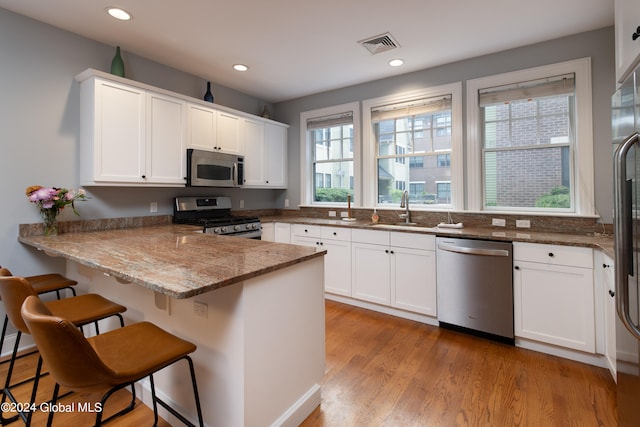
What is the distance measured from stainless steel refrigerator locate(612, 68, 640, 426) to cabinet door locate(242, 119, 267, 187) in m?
3.58

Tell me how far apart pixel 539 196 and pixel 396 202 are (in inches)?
57.5

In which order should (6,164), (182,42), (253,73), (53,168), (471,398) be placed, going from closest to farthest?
(471,398) → (6,164) → (53,168) → (182,42) → (253,73)

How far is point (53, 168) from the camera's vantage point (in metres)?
2.61

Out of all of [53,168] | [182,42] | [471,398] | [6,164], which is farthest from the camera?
[182,42]

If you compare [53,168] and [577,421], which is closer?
[577,421]

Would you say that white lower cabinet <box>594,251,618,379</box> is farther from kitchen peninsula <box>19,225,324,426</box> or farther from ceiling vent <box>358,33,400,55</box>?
Result: ceiling vent <box>358,33,400,55</box>

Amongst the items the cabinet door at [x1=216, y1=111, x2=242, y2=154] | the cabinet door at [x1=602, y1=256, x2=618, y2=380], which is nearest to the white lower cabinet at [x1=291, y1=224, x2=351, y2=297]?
the cabinet door at [x1=216, y1=111, x2=242, y2=154]

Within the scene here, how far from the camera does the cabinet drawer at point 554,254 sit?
88.5 inches

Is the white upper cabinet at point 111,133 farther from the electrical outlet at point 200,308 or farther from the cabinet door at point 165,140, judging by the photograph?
the electrical outlet at point 200,308

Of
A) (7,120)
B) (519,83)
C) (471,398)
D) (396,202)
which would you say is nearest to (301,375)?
(471,398)

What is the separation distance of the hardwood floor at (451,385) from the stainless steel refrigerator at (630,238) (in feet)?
2.05

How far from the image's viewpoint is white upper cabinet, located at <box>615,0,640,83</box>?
136 cm

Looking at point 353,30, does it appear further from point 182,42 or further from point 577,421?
point 577,421

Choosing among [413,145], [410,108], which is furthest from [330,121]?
[413,145]
